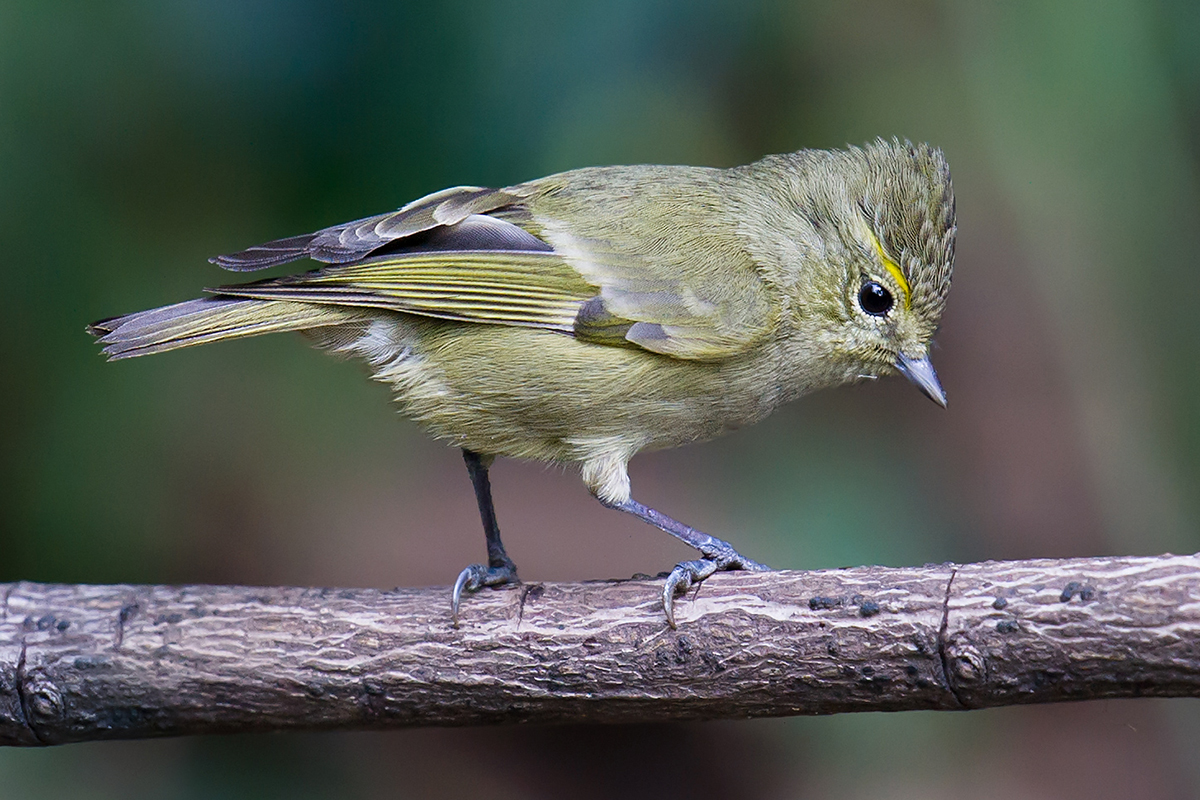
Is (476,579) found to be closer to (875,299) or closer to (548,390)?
(548,390)

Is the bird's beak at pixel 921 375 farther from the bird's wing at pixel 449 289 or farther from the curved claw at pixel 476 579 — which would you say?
the curved claw at pixel 476 579

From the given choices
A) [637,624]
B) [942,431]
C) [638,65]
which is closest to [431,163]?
[638,65]

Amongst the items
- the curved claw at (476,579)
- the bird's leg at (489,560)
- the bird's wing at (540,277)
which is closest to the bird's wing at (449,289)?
the bird's wing at (540,277)

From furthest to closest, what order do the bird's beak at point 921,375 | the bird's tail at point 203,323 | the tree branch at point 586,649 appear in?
the bird's beak at point 921,375 → the bird's tail at point 203,323 → the tree branch at point 586,649

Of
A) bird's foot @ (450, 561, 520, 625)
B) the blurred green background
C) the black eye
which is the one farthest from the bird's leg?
the black eye

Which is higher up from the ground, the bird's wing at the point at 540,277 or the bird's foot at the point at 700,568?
the bird's wing at the point at 540,277

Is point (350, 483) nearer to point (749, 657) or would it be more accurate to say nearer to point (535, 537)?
point (535, 537)
